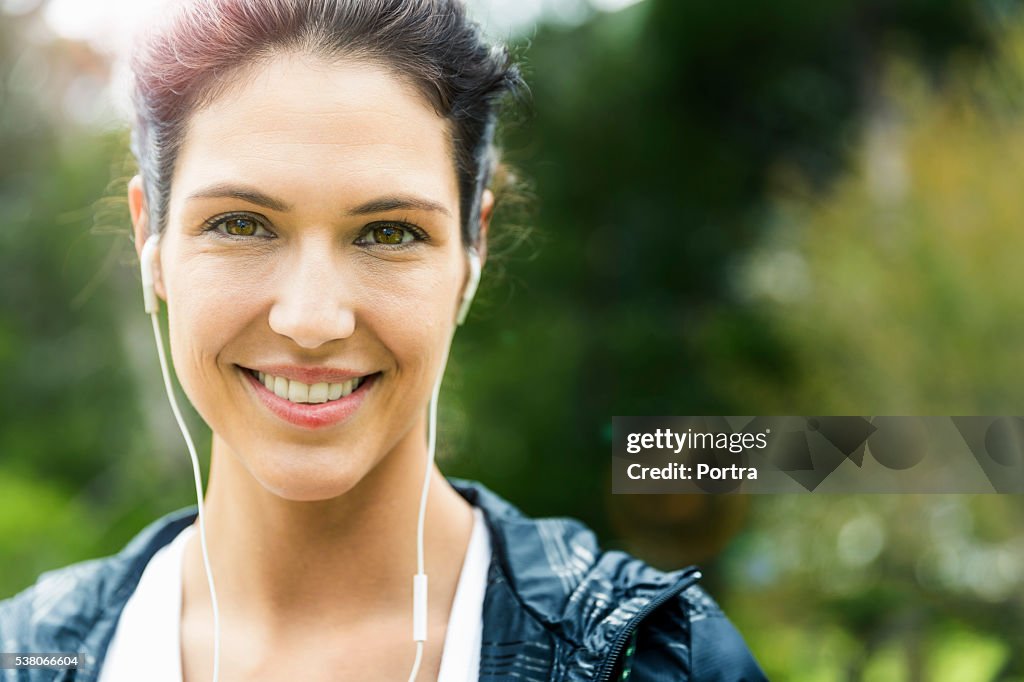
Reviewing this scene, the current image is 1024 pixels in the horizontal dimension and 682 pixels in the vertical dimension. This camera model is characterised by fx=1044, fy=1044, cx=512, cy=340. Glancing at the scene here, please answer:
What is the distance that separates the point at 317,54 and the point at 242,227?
159 mm

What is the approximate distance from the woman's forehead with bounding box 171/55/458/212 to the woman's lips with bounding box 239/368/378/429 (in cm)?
18

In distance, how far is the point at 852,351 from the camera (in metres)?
3.75

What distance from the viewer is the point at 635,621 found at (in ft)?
2.93

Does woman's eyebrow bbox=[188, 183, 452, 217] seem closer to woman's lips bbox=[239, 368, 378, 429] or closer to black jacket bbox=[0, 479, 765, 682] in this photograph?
woman's lips bbox=[239, 368, 378, 429]

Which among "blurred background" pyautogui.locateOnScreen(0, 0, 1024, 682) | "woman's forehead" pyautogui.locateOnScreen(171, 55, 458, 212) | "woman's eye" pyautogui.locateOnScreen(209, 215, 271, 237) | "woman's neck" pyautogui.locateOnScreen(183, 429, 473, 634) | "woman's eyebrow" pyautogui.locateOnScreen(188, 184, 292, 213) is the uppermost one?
"blurred background" pyautogui.locateOnScreen(0, 0, 1024, 682)

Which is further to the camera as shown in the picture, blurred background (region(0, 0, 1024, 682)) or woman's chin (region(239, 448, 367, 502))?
blurred background (region(0, 0, 1024, 682))

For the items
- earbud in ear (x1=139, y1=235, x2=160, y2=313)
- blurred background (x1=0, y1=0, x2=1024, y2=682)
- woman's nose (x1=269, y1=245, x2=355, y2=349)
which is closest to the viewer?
woman's nose (x1=269, y1=245, x2=355, y2=349)

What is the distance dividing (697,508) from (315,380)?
2.85 m

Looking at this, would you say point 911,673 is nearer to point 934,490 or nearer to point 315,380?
point 934,490

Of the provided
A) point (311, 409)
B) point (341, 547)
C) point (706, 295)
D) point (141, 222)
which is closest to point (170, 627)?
point (341, 547)

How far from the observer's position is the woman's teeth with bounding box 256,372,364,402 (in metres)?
0.90

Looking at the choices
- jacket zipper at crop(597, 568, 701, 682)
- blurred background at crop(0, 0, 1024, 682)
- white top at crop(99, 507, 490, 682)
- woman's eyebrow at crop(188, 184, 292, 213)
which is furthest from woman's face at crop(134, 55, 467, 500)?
blurred background at crop(0, 0, 1024, 682)

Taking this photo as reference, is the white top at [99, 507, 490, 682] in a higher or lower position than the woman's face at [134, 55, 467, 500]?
lower

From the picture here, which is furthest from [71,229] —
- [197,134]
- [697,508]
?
[197,134]
